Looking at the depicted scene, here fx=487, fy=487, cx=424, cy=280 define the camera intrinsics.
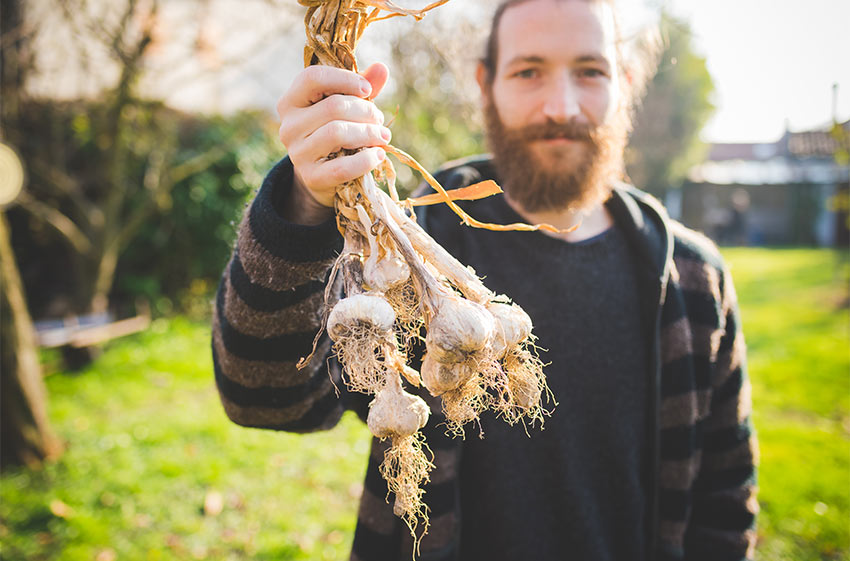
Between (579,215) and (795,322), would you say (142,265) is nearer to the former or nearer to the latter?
(579,215)

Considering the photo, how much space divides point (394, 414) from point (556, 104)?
122 cm

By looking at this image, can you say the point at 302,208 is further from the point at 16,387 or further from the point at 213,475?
the point at 16,387

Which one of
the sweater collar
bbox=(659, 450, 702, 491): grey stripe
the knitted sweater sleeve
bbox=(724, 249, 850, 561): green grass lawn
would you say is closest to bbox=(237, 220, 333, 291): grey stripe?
the knitted sweater sleeve

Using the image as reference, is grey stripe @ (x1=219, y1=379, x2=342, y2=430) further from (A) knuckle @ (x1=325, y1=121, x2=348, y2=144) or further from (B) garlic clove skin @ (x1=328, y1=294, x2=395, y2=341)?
(A) knuckle @ (x1=325, y1=121, x2=348, y2=144)

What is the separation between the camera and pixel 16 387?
3617mm

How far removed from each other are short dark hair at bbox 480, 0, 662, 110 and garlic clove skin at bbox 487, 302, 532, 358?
4.14 ft

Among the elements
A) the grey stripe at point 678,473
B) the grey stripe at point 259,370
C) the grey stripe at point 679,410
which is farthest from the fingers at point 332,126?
the grey stripe at point 678,473

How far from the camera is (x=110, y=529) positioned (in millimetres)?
3113

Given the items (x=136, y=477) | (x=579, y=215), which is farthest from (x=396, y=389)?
(x=136, y=477)

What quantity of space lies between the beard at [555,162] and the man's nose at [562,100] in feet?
0.14

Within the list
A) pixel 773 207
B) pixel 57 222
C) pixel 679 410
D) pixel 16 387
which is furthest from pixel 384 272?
pixel 773 207

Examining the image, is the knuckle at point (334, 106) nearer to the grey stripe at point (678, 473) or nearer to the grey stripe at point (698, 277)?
the grey stripe at point (698, 277)

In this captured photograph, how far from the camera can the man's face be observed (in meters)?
1.60

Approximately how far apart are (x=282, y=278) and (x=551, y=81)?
111 centimetres
